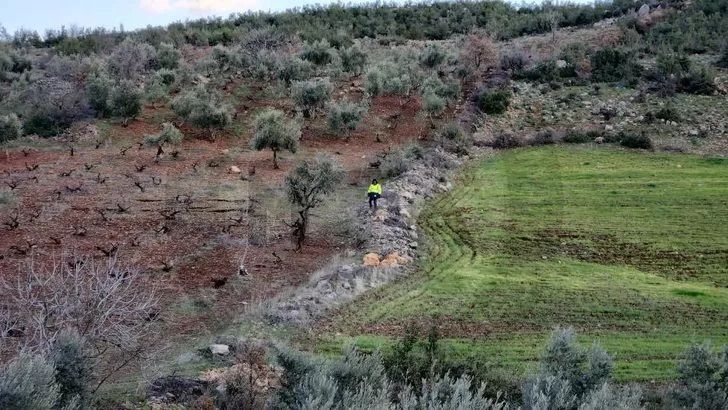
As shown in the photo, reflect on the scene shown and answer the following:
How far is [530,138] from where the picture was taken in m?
28.7

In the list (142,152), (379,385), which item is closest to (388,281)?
(379,385)

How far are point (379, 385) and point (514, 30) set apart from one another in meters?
44.5

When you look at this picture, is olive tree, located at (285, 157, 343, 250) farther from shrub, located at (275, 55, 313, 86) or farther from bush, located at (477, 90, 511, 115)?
shrub, located at (275, 55, 313, 86)

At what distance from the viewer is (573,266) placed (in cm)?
1603

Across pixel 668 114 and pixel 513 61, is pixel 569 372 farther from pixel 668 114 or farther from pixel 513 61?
pixel 513 61

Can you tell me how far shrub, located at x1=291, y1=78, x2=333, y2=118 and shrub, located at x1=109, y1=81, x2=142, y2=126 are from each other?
7178 millimetres

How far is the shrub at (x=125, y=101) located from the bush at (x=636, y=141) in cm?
2136

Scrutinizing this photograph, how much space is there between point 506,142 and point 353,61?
1551cm

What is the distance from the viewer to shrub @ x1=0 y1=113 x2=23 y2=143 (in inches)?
1090

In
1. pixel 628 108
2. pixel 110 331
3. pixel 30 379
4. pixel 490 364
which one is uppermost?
pixel 628 108

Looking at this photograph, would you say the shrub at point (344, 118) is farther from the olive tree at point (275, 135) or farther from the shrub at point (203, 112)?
the shrub at point (203, 112)

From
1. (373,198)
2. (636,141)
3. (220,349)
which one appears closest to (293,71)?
(636,141)

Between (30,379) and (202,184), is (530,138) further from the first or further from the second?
(30,379)

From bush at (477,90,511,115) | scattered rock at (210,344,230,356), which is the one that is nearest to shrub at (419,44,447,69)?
bush at (477,90,511,115)
